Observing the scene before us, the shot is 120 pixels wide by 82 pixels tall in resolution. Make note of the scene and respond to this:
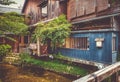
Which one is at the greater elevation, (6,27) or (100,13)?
(100,13)

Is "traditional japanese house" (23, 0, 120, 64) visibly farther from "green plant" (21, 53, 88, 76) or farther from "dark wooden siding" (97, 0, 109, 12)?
"green plant" (21, 53, 88, 76)

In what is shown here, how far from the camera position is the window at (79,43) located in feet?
48.0

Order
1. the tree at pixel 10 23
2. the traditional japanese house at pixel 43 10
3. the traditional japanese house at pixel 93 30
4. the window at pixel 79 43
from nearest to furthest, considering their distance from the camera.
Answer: the tree at pixel 10 23
the traditional japanese house at pixel 93 30
the window at pixel 79 43
the traditional japanese house at pixel 43 10

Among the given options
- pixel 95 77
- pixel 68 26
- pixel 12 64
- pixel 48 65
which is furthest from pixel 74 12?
pixel 95 77

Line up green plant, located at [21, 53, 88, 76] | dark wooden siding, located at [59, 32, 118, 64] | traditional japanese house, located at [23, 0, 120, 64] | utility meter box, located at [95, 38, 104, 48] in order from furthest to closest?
green plant, located at [21, 53, 88, 76]
utility meter box, located at [95, 38, 104, 48]
traditional japanese house, located at [23, 0, 120, 64]
dark wooden siding, located at [59, 32, 118, 64]

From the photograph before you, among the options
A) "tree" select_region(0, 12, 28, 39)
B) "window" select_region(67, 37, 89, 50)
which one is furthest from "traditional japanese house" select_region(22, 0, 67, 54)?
"tree" select_region(0, 12, 28, 39)

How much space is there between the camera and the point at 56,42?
659 inches

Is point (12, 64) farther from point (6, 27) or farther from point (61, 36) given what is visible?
point (6, 27)

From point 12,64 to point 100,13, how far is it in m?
11.0

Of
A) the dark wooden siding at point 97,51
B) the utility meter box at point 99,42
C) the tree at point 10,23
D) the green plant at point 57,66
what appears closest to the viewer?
the tree at point 10,23

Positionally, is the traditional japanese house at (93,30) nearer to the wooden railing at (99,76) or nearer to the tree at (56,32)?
the tree at (56,32)

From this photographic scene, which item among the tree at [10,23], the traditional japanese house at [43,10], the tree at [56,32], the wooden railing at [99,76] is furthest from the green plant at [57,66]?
the wooden railing at [99,76]

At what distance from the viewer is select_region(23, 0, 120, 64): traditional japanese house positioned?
12469 mm

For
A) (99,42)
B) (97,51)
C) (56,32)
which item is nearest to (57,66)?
(56,32)
